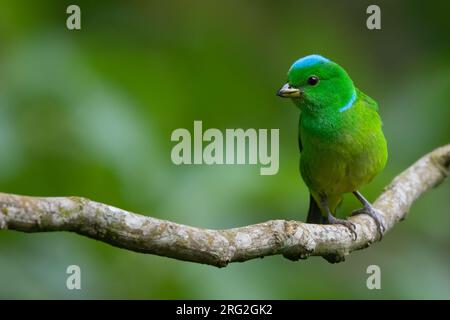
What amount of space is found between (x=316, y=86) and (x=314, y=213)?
3.04 feet

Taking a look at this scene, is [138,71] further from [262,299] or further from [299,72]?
[262,299]

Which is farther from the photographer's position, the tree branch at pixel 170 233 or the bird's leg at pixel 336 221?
the bird's leg at pixel 336 221

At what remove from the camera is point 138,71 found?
4523mm

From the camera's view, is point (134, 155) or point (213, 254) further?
point (134, 155)

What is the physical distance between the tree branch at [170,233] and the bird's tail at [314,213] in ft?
3.65

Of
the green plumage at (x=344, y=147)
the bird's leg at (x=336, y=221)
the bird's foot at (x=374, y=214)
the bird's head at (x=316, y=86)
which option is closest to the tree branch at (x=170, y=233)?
the bird's leg at (x=336, y=221)

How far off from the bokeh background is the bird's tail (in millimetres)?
201

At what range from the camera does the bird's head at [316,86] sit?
149 inches

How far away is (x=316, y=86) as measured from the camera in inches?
150

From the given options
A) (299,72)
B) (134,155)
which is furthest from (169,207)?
(299,72)

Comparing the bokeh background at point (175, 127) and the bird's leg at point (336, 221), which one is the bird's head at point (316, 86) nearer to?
the bokeh background at point (175, 127)

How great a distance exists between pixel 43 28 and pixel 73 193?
137 centimetres
